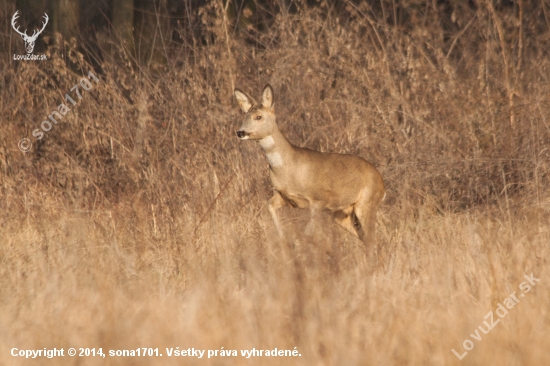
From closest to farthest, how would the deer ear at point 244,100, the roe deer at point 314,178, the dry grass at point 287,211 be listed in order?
the dry grass at point 287,211, the roe deer at point 314,178, the deer ear at point 244,100

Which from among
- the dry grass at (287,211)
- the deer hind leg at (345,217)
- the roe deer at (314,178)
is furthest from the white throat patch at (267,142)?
the deer hind leg at (345,217)

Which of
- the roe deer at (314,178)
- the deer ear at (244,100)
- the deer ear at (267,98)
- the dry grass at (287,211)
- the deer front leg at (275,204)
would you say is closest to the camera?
the dry grass at (287,211)

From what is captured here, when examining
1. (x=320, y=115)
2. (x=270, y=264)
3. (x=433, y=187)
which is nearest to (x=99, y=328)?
(x=270, y=264)

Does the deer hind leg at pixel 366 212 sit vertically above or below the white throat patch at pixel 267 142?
below

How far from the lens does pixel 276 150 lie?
7551 mm

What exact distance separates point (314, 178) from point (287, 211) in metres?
0.80

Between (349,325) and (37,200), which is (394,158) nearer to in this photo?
(37,200)

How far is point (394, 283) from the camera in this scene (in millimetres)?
5551

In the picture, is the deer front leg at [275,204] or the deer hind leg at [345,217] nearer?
the deer front leg at [275,204]

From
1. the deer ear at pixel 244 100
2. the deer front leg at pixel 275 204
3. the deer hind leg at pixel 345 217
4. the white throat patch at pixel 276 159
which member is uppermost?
the deer ear at pixel 244 100

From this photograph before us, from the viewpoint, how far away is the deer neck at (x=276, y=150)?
7.53 metres

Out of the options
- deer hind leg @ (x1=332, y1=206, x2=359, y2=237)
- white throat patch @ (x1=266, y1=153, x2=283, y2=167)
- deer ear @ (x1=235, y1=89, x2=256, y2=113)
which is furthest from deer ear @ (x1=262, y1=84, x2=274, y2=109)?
deer hind leg @ (x1=332, y1=206, x2=359, y2=237)

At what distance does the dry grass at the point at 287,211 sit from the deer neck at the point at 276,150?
0.52 m

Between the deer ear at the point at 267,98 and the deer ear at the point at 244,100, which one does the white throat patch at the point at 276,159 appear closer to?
the deer ear at the point at 267,98
